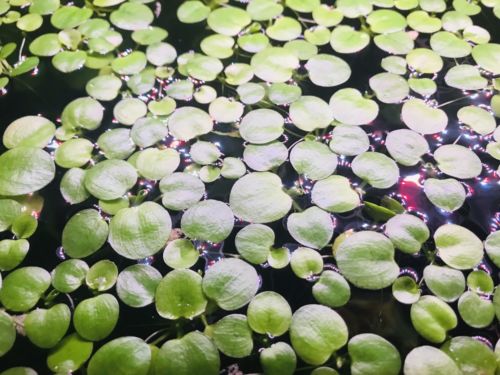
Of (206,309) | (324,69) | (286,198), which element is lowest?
(206,309)

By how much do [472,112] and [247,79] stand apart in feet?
2.14

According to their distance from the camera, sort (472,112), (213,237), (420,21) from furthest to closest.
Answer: (420,21), (472,112), (213,237)

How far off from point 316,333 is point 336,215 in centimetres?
30

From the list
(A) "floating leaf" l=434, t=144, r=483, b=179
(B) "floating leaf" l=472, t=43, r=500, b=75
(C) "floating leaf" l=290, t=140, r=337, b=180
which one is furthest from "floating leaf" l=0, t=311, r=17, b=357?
(B) "floating leaf" l=472, t=43, r=500, b=75

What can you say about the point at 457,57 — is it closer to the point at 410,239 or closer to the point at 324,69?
the point at 324,69

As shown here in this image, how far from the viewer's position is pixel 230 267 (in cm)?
95

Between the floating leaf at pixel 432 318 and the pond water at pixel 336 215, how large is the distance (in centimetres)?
2

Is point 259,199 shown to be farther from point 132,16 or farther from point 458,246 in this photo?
point 132,16

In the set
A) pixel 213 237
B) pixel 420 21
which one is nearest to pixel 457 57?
pixel 420 21

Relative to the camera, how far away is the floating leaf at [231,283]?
914 millimetres

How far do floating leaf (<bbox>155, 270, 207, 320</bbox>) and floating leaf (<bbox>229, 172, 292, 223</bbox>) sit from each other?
0.65 feet

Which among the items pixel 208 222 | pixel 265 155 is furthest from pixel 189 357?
pixel 265 155

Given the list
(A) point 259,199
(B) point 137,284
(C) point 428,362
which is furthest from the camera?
(A) point 259,199

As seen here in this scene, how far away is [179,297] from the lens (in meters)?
0.92
